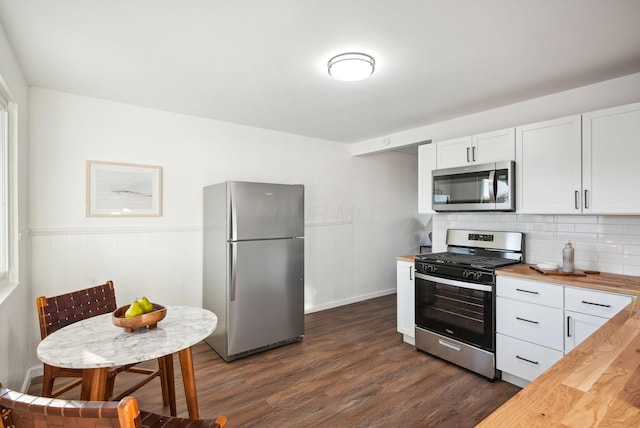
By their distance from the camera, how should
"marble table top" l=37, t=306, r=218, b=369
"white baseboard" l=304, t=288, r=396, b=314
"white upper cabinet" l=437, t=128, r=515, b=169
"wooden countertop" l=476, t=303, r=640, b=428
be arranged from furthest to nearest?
"white baseboard" l=304, t=288, r=396, b=314 < "white upper cabinet" l=437, t=128, r=515, b=169 < "marble table top" l=37, t=306, r=218, b=369 < "wooden countertop" l=476, t=303, r=640, b=428

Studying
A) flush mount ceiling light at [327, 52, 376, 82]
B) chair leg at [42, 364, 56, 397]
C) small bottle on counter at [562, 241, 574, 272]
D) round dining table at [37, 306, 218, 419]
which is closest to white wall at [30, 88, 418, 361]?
chair leg at [42, 364, 56, 397]

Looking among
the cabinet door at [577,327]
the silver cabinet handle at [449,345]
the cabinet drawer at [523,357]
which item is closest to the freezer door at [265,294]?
the silver cabinet handle at [449,345]

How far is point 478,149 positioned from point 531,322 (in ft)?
5.17

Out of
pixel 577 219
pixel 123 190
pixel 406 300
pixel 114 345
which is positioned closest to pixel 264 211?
pixel 123 190

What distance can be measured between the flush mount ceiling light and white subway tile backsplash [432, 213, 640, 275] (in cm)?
205

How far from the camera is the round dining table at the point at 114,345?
141 cm

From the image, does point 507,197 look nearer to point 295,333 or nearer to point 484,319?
point 484,319

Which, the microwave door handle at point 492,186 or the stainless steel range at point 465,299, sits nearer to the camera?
the stainless steel range at point 465,299

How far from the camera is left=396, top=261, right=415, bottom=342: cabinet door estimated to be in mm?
3332

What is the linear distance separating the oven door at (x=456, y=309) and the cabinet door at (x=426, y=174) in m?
0.83

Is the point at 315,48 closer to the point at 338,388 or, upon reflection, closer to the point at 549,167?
the point at 549,167

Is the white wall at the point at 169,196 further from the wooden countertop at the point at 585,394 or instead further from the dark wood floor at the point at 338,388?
the wooden countertop at the point at 585,394

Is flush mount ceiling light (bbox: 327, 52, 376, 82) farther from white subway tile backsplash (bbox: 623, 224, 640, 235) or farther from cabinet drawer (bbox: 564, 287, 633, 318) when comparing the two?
white subway tile backsplash (bbox: 623, 224, 640, 235)

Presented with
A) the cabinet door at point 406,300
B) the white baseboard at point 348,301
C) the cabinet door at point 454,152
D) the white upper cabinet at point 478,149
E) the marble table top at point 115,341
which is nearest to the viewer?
the marble table top at point 115,341
